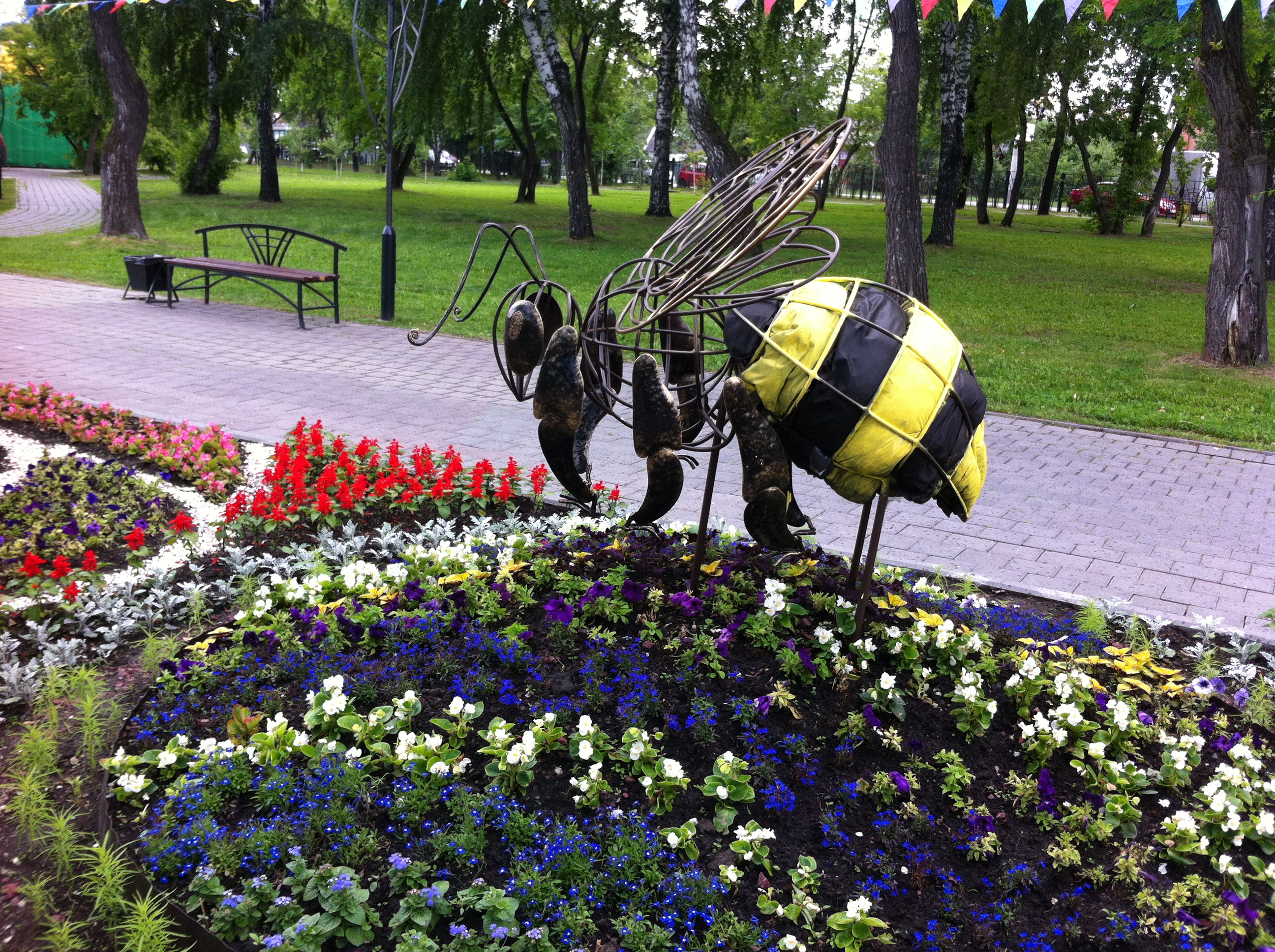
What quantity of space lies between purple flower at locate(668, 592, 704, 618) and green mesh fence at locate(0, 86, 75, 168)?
4561 centimetres

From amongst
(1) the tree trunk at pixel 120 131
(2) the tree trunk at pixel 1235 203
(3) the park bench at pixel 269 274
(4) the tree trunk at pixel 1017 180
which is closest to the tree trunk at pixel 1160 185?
(4) the tree trunk at pixel 1017 180

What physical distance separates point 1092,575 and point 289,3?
935 inches

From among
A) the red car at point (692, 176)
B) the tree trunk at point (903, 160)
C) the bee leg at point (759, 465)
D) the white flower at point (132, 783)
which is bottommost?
the white flower at point (132, 783)

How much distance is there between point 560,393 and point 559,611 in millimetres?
911

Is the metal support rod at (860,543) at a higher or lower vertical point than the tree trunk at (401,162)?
lower

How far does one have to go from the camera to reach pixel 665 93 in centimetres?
2334

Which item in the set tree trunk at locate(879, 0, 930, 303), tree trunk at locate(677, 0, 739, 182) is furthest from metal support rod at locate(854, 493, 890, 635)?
tree trunk at locate(677, 0, 739, 182)

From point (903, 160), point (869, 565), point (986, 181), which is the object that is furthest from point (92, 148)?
point (869, 565)

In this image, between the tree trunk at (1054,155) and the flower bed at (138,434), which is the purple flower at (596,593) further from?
the tree trunk at (1054,155)

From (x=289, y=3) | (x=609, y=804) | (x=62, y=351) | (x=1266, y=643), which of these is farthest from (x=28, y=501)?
(x=289, y=3)

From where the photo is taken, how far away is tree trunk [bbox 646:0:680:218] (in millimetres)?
21766

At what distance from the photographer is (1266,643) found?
15.6ft

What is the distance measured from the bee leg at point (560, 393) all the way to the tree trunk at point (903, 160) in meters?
8.86

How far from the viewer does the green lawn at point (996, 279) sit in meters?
10.2
